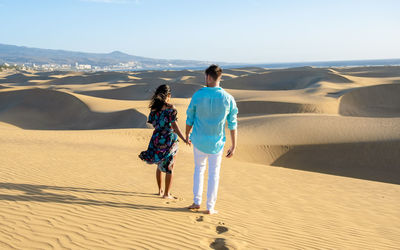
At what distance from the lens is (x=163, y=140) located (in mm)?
4492

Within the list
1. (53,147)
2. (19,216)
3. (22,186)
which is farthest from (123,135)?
(19,216)

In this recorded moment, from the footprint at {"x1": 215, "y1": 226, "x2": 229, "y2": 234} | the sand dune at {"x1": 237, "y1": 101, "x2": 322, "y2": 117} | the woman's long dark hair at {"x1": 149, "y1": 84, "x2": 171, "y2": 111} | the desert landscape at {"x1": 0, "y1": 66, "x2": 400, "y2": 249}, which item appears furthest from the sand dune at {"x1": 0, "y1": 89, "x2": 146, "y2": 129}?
the footprint at {"x1": 215, "y1": 226, "x2": 229, "y2": 234}

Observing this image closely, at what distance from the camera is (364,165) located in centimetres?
1088

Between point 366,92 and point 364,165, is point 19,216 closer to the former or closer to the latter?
point 364,165

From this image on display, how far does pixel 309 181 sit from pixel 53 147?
676cm

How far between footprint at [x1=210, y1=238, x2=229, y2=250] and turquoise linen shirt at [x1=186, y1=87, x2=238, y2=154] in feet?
3.23

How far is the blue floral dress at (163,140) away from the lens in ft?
14.6

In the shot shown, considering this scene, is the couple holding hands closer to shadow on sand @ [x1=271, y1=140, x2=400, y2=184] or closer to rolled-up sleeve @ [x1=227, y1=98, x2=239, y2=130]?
rolled-up sleeve @ [x1=227, y1=98, x2=239, y2=130]

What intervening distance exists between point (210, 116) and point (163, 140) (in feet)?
2.99

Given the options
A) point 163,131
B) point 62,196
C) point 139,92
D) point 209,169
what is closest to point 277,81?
point 139,92

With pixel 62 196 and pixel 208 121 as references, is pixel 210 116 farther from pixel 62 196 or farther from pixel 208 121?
pixel 62 196

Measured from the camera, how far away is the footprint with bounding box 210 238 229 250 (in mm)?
3508

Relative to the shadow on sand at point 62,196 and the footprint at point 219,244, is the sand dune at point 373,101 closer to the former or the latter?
the shadow on sand at point 62,196

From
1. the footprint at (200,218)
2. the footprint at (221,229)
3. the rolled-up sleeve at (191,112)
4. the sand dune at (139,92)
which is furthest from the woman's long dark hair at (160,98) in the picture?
the sand dune at (139,92)
